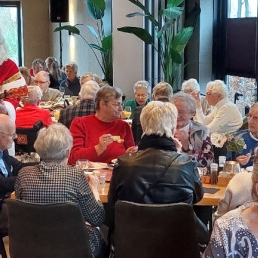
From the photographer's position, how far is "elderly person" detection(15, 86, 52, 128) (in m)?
5.27

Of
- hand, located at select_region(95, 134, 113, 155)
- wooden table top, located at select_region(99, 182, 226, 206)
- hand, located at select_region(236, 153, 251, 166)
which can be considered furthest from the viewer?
hand, located at select_region(95, 134, 113, 155)

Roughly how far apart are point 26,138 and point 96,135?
1.12 meters

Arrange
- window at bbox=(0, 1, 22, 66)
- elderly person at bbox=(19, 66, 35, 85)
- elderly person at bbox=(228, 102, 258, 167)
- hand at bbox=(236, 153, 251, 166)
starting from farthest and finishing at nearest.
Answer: window at bbox=(0, 1, 22, 66)
elderly person at bbox=(19, 66, 35, 85)
elderly person at bbox=(228, 102, 258, 167)
hand at bbox=(236, 153, 251, 166)

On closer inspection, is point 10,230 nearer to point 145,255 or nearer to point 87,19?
point 145,255

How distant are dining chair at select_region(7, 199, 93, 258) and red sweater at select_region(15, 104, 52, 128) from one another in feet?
8.47

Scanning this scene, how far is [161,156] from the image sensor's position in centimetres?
278

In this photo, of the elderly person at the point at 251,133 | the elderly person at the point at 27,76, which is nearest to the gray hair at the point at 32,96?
the elderly person at the point at 27,76

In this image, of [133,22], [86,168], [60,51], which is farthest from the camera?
[60,51]

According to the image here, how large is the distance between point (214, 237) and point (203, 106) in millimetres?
4488

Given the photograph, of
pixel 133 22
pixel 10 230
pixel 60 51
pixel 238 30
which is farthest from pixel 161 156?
→ pixel 60 51

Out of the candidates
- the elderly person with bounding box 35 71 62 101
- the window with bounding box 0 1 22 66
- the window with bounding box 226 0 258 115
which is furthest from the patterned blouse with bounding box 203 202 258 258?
the window with bounding box 0 1 22 66

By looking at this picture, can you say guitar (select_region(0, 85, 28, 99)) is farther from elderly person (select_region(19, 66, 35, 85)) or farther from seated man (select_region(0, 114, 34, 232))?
elderly person (select_region(19, 66, 35, 85))

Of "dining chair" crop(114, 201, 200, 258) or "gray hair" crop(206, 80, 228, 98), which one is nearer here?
"dining chair" crop(114, 201, 200, 258)

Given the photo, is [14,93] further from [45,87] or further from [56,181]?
[45,87]
